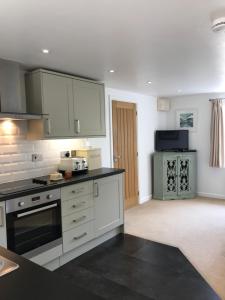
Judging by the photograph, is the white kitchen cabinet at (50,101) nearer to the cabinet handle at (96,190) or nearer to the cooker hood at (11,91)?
the cooker hood at (11,91)

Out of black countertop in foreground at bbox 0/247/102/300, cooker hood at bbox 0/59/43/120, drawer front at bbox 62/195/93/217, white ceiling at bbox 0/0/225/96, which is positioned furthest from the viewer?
drawer front at bbox 62/195/93/217

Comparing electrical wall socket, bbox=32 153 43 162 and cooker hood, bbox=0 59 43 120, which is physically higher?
cooker hood, bbox=0 59 43 120

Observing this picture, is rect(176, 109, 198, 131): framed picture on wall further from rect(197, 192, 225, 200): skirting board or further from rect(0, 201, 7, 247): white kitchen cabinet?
rect(0, 201, 7, 247): white kitchen cabinet

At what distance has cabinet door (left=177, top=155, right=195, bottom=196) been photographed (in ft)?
18.7

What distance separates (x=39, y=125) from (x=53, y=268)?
5.39 ft

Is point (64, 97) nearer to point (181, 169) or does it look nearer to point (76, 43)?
point (76, 43)

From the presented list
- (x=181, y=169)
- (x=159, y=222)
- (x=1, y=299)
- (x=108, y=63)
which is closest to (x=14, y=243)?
(x=1, y=299)

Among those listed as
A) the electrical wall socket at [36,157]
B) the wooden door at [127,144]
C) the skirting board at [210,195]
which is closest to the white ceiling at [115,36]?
the electrical wall socket at [36,157]

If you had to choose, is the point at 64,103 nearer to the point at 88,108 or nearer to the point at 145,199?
the point at 88,108

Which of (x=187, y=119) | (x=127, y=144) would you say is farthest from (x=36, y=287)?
(x=187, y=119)

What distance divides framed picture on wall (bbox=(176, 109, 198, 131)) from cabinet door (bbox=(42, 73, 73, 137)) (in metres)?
3.48

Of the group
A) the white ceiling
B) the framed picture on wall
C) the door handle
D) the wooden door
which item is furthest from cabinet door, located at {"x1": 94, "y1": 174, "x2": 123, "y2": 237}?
the framed picture on wall

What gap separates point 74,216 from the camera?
308 cm

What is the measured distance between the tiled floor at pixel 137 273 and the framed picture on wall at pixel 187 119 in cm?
330
